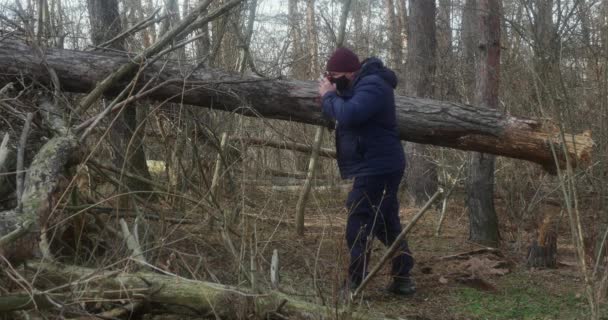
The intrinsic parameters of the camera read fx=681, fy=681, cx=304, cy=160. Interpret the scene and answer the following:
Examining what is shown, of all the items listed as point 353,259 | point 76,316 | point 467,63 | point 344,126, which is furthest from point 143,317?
point 467,63

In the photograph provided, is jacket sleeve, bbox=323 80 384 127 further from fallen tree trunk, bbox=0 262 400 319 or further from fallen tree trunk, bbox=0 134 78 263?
fallen tree trunk, bbox=0 134 78 263

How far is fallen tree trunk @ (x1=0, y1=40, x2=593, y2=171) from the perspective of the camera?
5.28m

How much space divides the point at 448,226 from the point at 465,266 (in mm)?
2365

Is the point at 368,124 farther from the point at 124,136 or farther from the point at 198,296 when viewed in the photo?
the point at 124,136

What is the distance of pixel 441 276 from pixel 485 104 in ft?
5.81

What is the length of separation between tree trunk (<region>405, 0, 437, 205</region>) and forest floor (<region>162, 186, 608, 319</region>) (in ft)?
8.22

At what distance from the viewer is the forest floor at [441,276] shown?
430cm

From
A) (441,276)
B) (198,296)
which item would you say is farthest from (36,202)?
(441,276)

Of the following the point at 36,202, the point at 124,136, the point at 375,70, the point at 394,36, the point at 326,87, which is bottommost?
the point at 36,202

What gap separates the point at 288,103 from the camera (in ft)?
18.0

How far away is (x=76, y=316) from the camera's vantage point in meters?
3.53

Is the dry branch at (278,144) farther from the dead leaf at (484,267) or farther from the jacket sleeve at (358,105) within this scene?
the dead leaf at (484,267)

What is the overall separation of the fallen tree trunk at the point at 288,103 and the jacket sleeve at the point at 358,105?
86 cm

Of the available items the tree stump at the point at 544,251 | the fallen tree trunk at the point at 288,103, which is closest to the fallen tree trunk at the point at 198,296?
the fallen tree trunk at the point at 288,103
